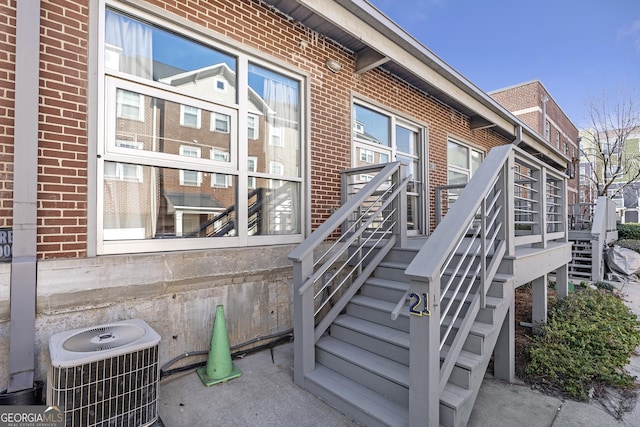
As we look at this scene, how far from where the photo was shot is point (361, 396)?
2215 millimetres

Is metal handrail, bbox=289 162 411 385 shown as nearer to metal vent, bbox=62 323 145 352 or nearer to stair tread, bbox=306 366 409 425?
stair tread, bbox=306 366 409 425

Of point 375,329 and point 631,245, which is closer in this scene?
point 375,329

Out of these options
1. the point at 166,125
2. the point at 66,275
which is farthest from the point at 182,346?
the point at 166,125

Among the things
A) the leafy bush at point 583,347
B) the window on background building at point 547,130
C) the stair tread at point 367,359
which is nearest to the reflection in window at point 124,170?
the stair tread at point 367,359

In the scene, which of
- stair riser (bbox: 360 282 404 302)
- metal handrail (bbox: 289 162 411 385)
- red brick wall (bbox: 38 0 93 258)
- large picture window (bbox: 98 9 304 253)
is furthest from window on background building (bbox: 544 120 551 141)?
red brick wall (bbox: 38 0 93 258)

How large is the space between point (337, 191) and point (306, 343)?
2178 millimetres

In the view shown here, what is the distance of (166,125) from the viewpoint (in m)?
2.87

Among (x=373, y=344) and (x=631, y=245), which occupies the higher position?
(x=631, y=245)

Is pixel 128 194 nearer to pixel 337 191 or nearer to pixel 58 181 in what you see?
pixel 58 181

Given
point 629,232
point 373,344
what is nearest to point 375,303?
point 373,344

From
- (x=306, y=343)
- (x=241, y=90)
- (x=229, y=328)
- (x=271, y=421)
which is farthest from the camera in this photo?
(x=241, y=90)

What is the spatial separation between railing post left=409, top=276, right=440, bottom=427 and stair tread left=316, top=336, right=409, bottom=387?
11.0 inches

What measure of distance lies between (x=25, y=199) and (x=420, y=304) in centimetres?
263

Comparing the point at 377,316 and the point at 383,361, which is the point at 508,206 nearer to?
the point at 377,316
